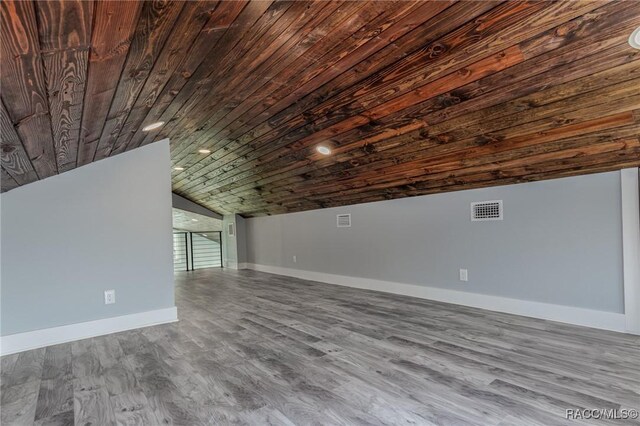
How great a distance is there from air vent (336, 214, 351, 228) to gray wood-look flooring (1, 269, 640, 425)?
2.12 meters

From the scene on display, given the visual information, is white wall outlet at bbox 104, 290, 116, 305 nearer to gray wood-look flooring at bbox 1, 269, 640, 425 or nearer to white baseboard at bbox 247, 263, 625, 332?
gray wood-look flooring at bbox 1, 269, 640, 425

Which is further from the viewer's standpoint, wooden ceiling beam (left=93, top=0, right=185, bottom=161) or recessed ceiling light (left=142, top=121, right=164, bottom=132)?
recessed ceiling light (left=142, top=121, right=164, bottom=132)

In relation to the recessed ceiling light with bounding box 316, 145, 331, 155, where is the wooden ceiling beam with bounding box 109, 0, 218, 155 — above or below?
above

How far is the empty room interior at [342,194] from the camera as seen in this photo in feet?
5.69

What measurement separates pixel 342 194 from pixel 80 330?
3.55m

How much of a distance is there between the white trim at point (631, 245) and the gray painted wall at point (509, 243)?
54 mm

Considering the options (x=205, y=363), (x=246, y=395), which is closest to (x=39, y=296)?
(x=205, y=363)

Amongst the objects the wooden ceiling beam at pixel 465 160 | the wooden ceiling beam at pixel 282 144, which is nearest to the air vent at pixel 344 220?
the wooden ceiling beam at pixel 465 160

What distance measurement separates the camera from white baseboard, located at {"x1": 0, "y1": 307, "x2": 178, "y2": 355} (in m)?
3.06

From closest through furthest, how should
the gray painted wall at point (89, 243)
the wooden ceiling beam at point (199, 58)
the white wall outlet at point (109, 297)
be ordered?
the wooden ceiling beam at point (199, 58) → the gray painted wall at point (89, 243) → the white wall outlet at point (109, 297)

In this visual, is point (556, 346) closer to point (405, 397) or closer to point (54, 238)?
point (405, 397)

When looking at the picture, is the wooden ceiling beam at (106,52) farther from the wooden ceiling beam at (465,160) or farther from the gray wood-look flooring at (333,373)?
the wooden ceiling beam at (465,160)

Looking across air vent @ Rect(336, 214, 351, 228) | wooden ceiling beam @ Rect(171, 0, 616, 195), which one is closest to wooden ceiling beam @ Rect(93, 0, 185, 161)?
wooden ceiling beam @ Rect(171, 0, 616, 195)

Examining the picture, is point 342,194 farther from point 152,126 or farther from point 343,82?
point 152,126
